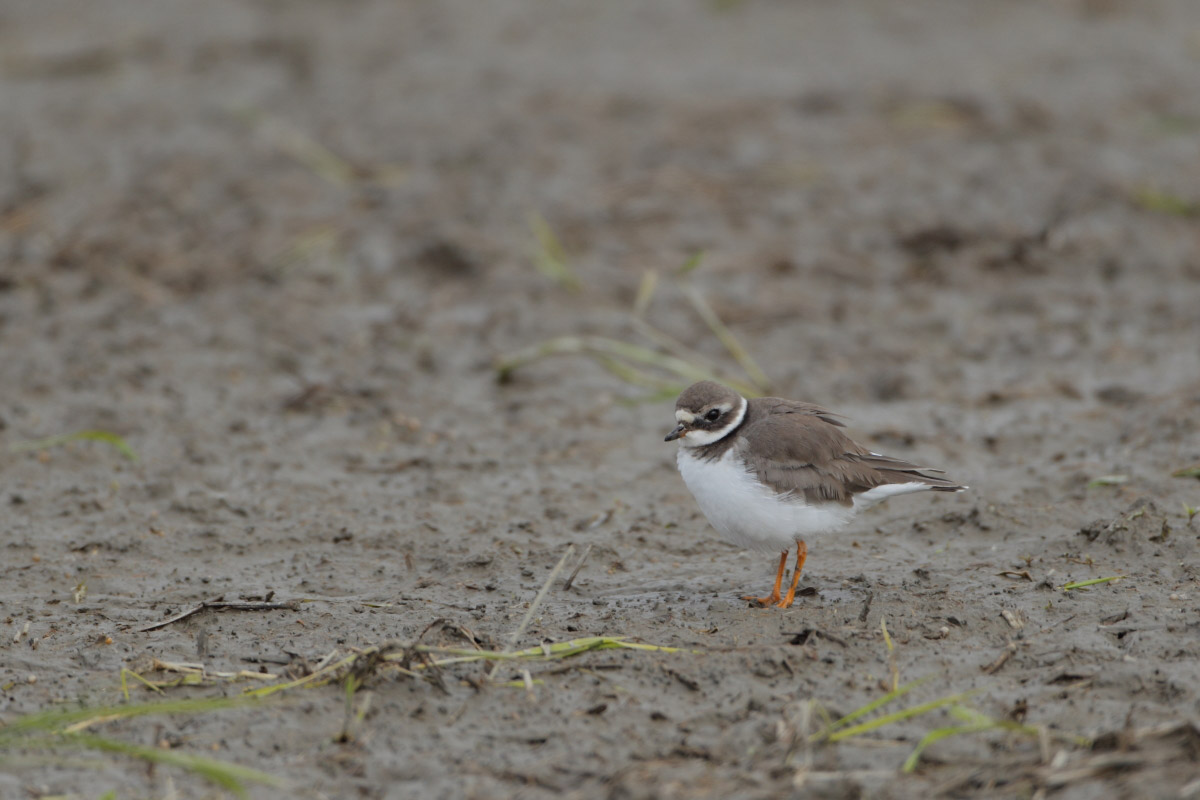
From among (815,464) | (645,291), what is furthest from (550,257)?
(815,464)

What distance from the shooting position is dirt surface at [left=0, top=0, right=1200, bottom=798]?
4676 millimetres

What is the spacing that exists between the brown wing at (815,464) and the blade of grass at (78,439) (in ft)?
12.0

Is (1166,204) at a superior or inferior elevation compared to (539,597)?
superior

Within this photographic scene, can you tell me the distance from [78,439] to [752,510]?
406cm

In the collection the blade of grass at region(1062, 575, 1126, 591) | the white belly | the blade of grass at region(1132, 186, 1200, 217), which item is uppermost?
the blade of grass at region(1132, 186, 1200, 217)

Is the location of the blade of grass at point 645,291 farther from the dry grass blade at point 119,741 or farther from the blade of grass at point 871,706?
the dry grass blade at point 119,741

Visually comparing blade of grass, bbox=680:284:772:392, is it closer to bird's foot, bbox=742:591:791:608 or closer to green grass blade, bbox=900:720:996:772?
bird's foot, bbox=742:591:791:608

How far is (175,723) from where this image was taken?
15.3 ft

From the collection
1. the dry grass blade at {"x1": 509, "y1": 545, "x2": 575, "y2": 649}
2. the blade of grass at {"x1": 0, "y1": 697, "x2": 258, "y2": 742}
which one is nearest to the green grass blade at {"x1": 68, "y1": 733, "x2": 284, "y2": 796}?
the blade of grass at {"x1": 0, "y1": 697, "x2": 258, "y2": 742}

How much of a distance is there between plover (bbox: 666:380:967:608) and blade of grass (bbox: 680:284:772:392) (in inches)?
92.6

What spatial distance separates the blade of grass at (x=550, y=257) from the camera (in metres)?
9.46

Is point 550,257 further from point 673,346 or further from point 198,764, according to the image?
point 198,764

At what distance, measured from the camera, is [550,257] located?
9.70 meters

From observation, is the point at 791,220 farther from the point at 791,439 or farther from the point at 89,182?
the point at 89,182
